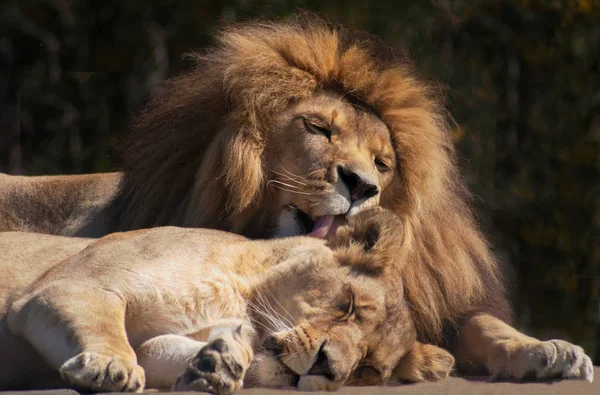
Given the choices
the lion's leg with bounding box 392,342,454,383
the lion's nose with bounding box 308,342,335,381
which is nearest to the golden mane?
the lion's leg with bounding box 392,342,454,383

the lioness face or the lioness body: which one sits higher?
the lioness face

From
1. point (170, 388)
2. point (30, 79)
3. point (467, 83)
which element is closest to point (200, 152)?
point (170, 388)

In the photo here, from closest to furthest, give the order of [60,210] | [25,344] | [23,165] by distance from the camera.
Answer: [25,344] < [60,210] < [23,165]

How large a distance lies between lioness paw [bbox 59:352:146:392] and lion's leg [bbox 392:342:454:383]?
3.41 feet

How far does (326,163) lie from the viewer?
3.94 m

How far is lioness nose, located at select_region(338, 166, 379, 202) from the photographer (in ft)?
12.7

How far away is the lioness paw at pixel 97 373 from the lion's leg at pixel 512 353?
56.6 inches

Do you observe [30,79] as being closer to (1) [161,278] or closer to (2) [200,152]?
(2) [200,152]

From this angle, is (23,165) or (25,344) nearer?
(25,344)

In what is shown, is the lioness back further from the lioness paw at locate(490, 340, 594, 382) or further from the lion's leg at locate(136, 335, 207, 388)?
the lioness paw at locate(490, 340, 594, 382)

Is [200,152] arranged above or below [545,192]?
above

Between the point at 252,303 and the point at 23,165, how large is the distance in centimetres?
509

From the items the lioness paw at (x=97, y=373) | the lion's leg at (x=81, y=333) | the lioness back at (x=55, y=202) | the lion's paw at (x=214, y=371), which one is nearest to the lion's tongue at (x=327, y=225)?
the lion's leg at (x=81, y=333)

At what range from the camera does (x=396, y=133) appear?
427 cm
